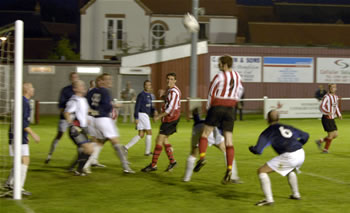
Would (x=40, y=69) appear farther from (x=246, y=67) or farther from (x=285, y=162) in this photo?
(x=285, y=162)

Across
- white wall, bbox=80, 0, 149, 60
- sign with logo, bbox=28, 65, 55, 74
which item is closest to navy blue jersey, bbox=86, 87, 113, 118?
sign with logo, bbox=28, 65, 55, 74

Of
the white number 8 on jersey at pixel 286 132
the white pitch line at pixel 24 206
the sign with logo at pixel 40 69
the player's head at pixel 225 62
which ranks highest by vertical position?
the sign with logo at pixel 40 69

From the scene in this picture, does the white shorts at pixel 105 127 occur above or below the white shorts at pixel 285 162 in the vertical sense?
above

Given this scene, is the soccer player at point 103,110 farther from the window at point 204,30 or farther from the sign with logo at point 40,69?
the window at point 204,30

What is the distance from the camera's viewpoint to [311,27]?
161 ft

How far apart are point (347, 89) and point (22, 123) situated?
1139 inches

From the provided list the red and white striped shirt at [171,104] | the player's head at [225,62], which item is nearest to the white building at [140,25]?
the red and white striped shirt at [171,104]

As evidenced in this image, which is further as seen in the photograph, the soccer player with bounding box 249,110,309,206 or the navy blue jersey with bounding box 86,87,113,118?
the navy blue jersey with bounding box 86,87,113,118

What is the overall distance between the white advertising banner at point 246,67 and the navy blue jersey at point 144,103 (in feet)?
62.5

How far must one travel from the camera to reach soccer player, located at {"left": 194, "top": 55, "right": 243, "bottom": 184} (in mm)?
9227

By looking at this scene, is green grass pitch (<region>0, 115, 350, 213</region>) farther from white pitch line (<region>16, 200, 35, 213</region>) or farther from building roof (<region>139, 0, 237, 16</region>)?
building roof (<region>139, 0, 237, 16</region>)

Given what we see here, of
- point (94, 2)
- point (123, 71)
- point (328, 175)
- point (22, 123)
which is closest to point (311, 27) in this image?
point (94, 2)

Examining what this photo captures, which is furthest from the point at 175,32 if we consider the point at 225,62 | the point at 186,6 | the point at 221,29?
the point at 225,62

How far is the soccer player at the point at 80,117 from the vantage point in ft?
31.8
